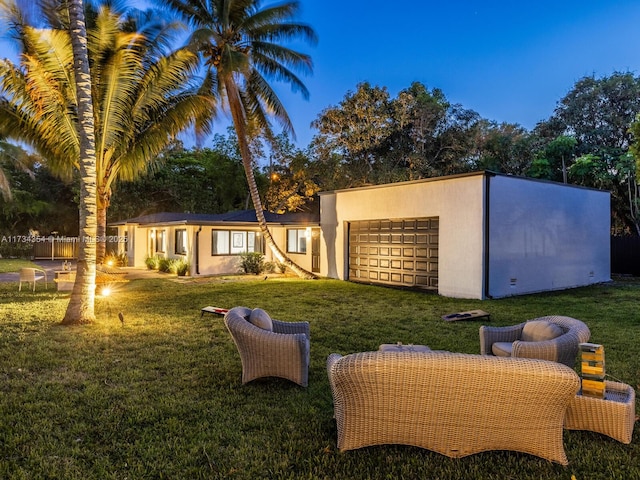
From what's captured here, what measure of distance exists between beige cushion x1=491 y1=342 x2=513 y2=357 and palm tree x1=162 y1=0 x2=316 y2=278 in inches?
444

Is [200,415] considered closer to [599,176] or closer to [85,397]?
[85,397]

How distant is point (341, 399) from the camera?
3244 millimetres

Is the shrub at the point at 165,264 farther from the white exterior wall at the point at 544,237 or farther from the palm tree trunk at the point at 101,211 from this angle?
the white exterior wall at the point at 544,237

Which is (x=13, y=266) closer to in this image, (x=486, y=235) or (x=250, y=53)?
(x=250, y=53)

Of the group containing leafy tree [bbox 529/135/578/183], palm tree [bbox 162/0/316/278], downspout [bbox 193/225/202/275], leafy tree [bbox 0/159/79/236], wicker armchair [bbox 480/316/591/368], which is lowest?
wicker armchair [bbox 480/316/591/368]

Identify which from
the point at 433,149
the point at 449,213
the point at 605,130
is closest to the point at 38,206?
the point at 433,149

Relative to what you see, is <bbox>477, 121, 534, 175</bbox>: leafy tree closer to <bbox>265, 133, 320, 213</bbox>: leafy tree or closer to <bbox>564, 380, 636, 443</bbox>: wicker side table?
<bbox>265, 133, 320, 213</bbox>: leafy tree

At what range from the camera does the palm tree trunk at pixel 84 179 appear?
768 centimetres

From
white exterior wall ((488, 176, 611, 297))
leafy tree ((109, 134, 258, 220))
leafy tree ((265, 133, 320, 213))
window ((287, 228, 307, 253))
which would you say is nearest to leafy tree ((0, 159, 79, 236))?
leafy tree ((109, 134, 258, 220))

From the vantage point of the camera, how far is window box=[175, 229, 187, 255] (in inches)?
727

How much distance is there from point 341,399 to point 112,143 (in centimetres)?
1033

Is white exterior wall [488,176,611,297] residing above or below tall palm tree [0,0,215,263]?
below

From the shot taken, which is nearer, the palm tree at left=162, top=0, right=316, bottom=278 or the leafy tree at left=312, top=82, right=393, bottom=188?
the palm tree at left=162, top=0, right=316, bottom=278

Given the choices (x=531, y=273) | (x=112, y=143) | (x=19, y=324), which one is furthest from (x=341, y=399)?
→ (x=531, y=273)
